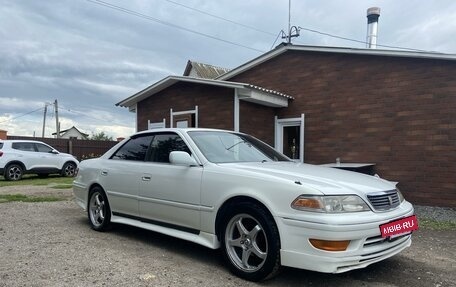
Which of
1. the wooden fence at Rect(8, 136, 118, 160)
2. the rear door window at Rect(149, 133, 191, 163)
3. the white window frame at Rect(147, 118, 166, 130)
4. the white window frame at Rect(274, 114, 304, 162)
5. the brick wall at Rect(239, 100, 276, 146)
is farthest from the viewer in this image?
the wooden fence at Rect(8, 136, 118, 160)

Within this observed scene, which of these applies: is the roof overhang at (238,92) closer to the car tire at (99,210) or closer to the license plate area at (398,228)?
the car tire at (99,210)

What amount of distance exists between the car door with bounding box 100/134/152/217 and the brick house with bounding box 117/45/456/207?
16.8 feet

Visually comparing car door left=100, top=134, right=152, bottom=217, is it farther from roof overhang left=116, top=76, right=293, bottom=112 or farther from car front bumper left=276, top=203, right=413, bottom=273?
roof overhang left=116, top=76, right=293, bottom=112

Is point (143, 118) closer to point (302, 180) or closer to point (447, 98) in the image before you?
point (447, 98)

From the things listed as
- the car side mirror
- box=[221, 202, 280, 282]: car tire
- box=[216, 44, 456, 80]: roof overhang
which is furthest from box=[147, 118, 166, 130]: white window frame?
box=[221, 202, 280, 282]: car tire

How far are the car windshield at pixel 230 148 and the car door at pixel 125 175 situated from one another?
919mm

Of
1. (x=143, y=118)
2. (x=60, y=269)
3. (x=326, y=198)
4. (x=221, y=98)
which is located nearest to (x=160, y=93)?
(x=143, y=118)

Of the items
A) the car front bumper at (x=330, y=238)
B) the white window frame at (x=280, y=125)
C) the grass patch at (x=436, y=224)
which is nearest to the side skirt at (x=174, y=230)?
the car front bumper at (x=330, y=238)

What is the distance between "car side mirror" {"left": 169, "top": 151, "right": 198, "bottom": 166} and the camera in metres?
4.68

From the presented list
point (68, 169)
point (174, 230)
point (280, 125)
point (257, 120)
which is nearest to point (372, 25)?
point (280, 125)

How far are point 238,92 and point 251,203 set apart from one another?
708 centimetres

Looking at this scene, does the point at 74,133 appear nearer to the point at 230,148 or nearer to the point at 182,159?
the point at 230,148

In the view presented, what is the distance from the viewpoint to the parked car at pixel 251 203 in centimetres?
362

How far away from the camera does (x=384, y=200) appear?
4027 millimetres
